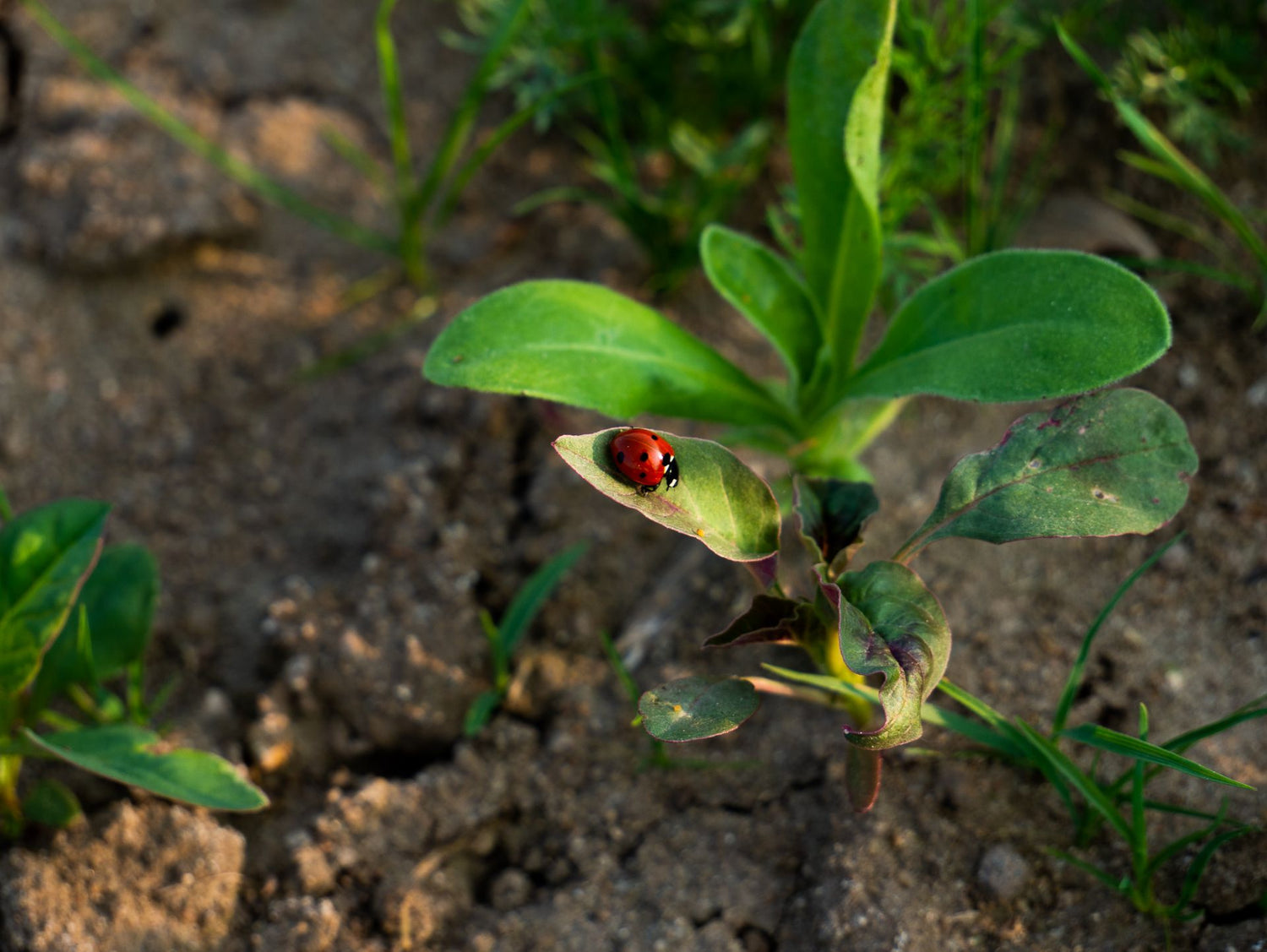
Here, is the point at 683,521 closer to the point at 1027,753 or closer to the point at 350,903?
the point at 1027,753

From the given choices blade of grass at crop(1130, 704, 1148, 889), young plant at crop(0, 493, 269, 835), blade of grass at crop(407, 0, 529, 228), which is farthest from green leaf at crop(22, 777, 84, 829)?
blade of grass at crop(1130, 704, 1148, 889)

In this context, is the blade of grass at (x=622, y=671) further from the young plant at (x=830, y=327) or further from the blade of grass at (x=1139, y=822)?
the blade of grass at (x=1139, y=822)

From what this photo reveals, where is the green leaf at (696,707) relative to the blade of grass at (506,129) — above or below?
below

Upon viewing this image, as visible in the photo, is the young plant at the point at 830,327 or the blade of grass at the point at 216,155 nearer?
the young plant at the point at 830,327

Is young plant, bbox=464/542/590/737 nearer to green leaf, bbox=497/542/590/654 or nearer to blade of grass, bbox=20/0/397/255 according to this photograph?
green leaf, bbox=497/542/590/654

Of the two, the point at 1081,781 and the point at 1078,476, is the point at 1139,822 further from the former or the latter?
the point at 1078,476

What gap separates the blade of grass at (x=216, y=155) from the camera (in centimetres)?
233

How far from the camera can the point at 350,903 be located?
5.42ft

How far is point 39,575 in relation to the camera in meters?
1.64

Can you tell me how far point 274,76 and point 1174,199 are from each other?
2136 millimetres

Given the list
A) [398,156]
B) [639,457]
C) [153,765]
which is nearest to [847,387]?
[639,457]

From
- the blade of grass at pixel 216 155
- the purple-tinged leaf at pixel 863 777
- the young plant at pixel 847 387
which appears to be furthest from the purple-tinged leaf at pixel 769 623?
the blade of grass at pixel 216 155

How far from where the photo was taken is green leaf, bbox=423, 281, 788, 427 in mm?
1595

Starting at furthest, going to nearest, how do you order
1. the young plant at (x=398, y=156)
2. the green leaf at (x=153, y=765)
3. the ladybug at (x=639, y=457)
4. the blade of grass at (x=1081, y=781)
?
the young plant at (x=398, y=156) < the green leaf at (x=153, y=765) < the blade of grass at (x=1081, y=781) < the ladybug at (x=639, y=457)
